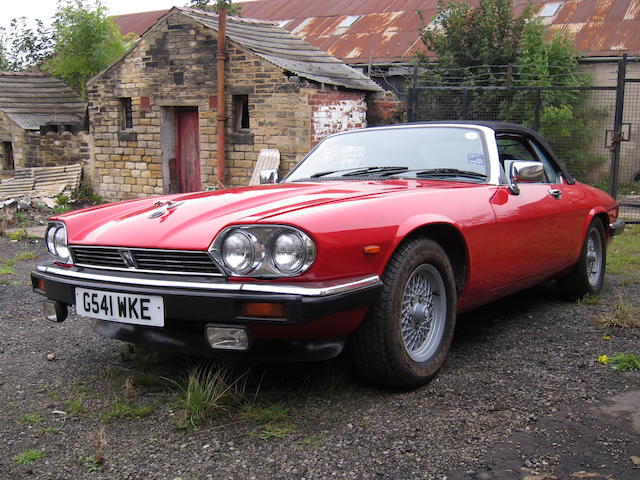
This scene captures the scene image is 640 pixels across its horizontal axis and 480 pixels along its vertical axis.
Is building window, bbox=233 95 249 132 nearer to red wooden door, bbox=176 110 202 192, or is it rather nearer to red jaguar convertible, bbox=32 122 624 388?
red wooden door, bbox=176 110 202 192

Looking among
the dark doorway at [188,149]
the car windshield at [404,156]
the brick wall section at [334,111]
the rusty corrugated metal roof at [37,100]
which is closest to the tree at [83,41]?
the rusty corrugated metal roof at [37,100]

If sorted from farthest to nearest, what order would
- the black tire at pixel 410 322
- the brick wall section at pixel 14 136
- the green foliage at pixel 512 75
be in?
the brick wall section at pixel 14 136 → the green foliage at pixel 512 75 → the black tire at pixel 410 322

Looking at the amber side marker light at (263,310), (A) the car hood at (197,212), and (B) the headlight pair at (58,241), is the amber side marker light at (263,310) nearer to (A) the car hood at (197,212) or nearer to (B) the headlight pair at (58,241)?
(A) the car hood at (197,212)

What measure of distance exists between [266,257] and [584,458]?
4.76ft

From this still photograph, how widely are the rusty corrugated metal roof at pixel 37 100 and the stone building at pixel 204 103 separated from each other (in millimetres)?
2789

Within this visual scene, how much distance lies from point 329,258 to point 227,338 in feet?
1.78

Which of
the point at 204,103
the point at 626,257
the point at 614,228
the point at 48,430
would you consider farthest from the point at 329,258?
the point at 204,103

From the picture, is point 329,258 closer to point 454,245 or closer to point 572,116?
point 454,245

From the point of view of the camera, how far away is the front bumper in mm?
2752

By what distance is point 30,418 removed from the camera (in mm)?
3072

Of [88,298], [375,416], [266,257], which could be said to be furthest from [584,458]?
[88,298]

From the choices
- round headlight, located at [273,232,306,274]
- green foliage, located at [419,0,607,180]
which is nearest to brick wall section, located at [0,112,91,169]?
green foliage, located at [419,0,607,180]

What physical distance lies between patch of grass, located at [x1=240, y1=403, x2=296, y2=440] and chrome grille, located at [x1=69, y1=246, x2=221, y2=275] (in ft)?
2.12

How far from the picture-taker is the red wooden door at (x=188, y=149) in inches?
549
